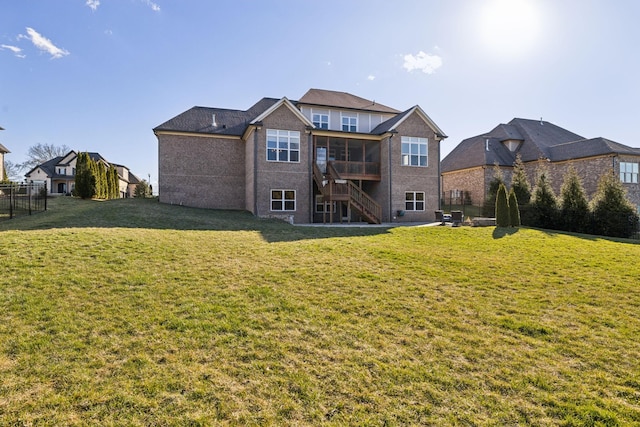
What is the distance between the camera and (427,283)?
27.2 feet

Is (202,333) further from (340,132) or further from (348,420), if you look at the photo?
(340,132)

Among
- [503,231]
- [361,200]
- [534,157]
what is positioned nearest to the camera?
[503,231]

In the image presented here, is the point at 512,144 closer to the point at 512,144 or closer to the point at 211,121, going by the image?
the point at 512,144

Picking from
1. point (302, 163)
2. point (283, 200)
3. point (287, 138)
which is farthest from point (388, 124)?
point (283, 200)

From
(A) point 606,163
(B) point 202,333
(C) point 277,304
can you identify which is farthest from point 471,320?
(A) point 606,163

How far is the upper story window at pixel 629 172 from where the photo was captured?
31984mm

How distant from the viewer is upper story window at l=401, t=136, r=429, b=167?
85.3 feet

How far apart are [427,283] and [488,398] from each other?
4187 mm

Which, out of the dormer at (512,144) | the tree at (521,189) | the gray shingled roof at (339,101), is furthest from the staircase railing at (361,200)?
the dormer at (512,144)

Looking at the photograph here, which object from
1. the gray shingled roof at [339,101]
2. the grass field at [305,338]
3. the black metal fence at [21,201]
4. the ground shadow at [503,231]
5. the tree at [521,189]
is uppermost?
the gray shingled roof at [339,101]

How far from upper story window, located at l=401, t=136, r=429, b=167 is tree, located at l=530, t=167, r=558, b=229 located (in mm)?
7605

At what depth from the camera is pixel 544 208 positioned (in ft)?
73.0

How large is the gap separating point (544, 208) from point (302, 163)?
1582cm

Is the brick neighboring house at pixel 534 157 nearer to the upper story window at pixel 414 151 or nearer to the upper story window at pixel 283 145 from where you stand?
the upper story window at pixel 414 151
